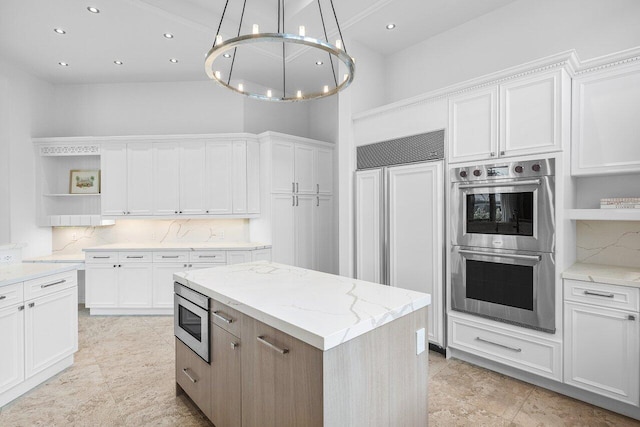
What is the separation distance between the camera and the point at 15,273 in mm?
2557

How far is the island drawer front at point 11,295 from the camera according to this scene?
7.59ft

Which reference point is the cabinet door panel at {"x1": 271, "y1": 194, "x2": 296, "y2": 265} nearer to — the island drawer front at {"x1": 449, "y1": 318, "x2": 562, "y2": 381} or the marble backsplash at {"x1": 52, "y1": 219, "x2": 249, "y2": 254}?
the marble backsplash at {"x1": 52, "y1": 219, "x2": 249, "y2": 254}

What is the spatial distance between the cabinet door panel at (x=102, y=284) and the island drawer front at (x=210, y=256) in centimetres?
100

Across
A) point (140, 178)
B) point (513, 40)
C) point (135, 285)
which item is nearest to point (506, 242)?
point (513, 40)

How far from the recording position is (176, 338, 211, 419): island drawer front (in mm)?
2025

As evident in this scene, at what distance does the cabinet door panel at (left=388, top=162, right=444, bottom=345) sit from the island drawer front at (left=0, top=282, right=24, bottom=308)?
9.97 ft

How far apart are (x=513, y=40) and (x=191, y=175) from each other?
160 inches

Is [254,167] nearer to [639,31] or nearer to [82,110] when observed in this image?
[82,110]

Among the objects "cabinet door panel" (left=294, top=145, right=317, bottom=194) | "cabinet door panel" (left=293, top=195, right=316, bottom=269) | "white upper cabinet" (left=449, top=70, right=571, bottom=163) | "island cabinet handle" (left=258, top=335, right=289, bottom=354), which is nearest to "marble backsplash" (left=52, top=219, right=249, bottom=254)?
"cabinet door panel" (left=293, top=195, right=316, bottom=269)

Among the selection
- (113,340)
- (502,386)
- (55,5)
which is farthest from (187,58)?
(502,386)

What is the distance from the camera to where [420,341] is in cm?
166

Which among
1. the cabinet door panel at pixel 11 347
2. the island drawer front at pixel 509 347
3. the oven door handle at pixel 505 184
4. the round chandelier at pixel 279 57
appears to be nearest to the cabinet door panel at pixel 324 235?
the round chandelier at pixel 279 57

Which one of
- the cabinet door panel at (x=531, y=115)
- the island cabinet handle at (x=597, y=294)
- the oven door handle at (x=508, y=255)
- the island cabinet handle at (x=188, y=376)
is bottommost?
the island cabinet handle at (x=188, y=376)

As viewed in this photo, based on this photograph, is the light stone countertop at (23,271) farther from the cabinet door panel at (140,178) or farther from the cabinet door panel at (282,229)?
the cabinet door panel at (282,229)
